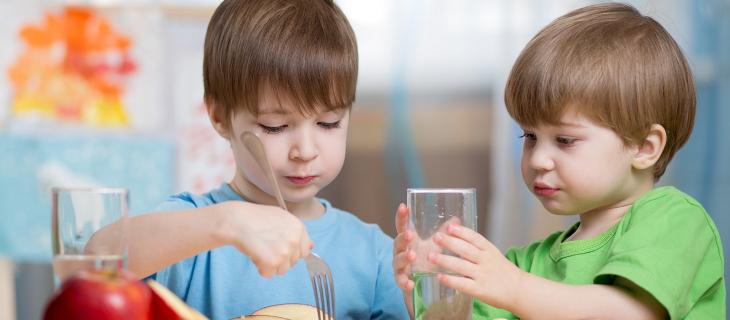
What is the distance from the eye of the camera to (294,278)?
1.32 metres

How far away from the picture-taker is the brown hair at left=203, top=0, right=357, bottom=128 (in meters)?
1.24

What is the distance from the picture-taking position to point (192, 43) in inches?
110

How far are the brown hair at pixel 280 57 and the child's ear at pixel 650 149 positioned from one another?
400 mm

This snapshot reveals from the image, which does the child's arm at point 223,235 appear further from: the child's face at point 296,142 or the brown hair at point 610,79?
the brown hair at point 610,79

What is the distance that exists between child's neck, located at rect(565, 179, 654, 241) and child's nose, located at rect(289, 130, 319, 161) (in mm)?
374

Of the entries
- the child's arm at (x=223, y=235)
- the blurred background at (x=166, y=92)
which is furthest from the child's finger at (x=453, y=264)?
the blurred background at (x=166, y=92)

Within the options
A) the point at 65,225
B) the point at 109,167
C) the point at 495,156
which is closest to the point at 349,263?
the point at 65,225

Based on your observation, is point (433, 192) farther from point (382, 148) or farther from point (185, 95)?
point (382, 148)

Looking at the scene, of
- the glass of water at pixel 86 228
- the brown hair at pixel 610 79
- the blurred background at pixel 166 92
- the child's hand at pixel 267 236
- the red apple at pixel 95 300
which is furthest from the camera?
the blurred background at pixel 166 92

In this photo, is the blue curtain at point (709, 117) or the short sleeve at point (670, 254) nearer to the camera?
the short sleeve at point (670, 254)

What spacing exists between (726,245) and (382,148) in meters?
1.23

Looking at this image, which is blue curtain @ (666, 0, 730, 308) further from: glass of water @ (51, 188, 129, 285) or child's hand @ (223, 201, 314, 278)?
glass of water @ (51, 188, 129, 285)

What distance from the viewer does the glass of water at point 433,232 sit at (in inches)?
37.0

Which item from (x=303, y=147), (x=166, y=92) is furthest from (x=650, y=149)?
(x=166, y=92)
